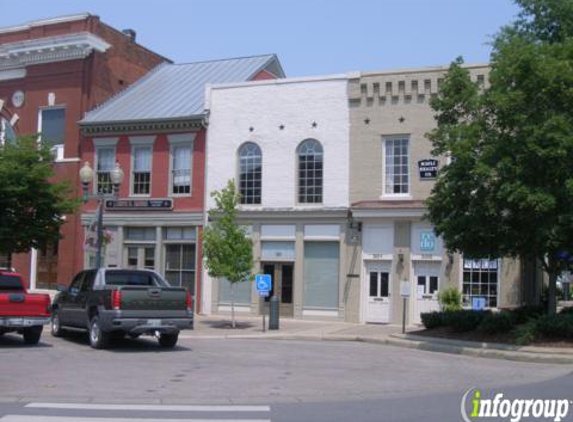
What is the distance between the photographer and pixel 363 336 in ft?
72.3

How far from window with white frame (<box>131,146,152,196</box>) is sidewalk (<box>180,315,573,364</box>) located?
6176 mm

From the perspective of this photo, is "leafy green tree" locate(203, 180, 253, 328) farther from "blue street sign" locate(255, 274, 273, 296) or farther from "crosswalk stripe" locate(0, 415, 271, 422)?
"crosswalk stripe" locate(0, 415, 271, 422)

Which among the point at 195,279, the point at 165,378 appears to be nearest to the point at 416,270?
the point at 195,279

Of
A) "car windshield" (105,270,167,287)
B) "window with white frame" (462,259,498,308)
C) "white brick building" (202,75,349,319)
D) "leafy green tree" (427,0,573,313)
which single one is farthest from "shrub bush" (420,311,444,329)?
"car windshield" (105,270,167,287)

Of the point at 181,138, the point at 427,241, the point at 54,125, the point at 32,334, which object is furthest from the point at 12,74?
the point at 427,241

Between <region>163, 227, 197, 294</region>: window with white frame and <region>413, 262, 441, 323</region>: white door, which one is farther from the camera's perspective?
<region>163, 227, 197, 294</region>: window with white frame

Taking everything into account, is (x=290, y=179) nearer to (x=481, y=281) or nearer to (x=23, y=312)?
(x=481, y=281)

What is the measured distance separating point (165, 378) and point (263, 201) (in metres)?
16.8

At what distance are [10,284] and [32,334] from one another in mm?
1337

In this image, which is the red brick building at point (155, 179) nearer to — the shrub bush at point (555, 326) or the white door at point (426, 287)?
the white door at point (426, 287)

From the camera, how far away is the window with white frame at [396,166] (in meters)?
27.5

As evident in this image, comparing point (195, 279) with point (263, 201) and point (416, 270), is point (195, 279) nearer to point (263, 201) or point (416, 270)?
point (263, 201)

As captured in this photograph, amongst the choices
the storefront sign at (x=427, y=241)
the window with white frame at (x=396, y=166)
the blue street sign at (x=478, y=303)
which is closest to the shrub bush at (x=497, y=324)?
the blue street sign at (x=478, y=303)

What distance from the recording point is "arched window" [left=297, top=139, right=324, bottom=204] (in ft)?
94.3
